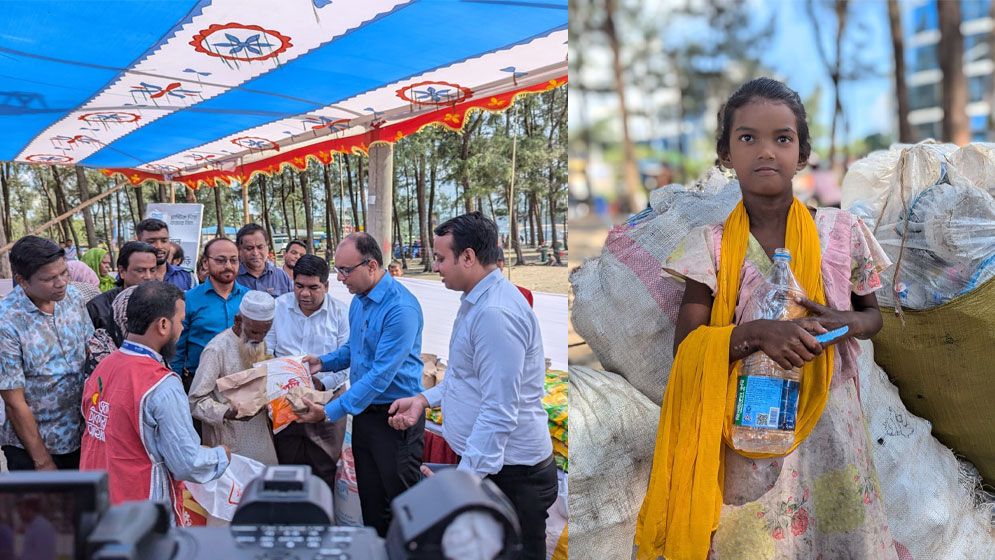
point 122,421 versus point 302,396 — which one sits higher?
point 122,421

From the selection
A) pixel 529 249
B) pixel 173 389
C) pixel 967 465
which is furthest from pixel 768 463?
pixel 529 249

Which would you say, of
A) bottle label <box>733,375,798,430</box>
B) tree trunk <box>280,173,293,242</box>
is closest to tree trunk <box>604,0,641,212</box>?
bottle label <box>733,375,798,430</box>

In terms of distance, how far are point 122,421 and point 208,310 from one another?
1.56 meters

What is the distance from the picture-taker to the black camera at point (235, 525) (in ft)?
2.06

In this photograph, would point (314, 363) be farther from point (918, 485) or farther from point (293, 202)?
point (293, 202)

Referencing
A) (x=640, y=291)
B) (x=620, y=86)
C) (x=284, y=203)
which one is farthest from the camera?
(x=284, y=203)

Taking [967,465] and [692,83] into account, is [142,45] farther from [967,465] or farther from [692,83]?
[967,465]

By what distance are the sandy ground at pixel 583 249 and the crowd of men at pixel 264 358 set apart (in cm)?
13

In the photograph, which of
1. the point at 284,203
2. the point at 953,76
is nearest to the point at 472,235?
the point at 953,76

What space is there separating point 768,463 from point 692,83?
1262 millimetres

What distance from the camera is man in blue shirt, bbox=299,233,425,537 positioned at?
8.82 feet

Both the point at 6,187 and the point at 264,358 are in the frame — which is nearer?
the point at 264,358

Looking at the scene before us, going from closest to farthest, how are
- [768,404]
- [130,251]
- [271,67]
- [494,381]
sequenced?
[768,404]
[494,381]
[130,251]
[271,67]

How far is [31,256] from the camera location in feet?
7.93
